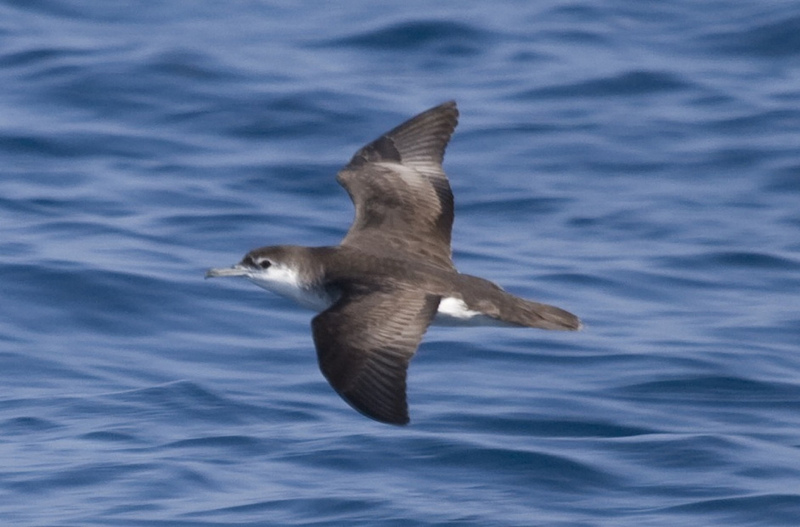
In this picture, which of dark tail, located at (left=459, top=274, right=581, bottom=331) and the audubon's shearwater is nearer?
the audubon's shearwater

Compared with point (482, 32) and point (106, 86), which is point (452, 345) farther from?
point (482, 32)

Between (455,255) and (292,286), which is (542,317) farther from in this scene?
(455,255)

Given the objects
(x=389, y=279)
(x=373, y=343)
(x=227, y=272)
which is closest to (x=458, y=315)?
(x=389, y=279)

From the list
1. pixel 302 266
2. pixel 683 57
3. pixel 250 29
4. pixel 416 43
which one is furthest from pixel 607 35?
pixel 302 266

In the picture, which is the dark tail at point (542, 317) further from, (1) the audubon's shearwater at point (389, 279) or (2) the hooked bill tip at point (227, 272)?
(2) the hooked bill tip at point (227, 272)

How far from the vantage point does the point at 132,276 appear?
11.1 meters

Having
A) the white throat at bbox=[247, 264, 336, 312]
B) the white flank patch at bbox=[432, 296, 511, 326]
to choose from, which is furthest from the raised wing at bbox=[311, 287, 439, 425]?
the white throat at bbox=[247, 264, 336, 312]

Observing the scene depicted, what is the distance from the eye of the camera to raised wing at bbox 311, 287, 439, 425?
22.6 feet

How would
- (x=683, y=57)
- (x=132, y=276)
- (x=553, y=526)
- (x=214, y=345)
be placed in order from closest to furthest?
1. (x=553, y=526)
2. (x=214, y=345)
3. (x=132, y=276)
4. (x=683, y=57)

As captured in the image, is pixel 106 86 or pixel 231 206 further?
pixel 106 86

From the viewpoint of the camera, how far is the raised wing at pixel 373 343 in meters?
6.88

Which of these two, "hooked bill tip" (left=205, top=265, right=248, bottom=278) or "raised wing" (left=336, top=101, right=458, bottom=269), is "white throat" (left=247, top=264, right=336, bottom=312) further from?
"raised wing" (left=336, top=101, right=458, bottom=269)

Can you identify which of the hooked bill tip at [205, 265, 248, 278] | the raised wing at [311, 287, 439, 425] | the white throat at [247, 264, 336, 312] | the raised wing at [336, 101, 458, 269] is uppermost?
the raised wing at [336, 101, 458, 269]

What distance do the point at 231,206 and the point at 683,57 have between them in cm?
589
